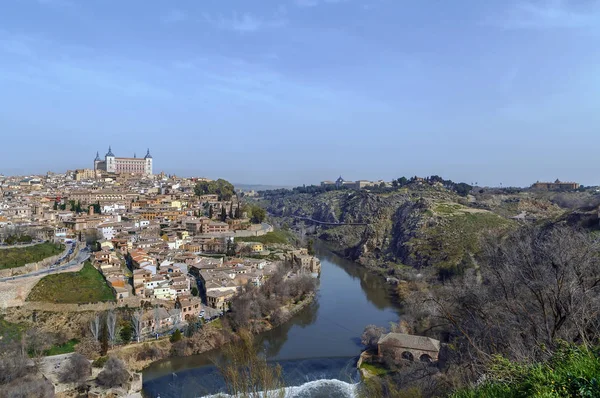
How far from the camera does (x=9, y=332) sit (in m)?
15.3

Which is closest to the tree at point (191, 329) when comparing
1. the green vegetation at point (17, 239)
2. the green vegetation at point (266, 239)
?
the green vegetation at point (17, 239)

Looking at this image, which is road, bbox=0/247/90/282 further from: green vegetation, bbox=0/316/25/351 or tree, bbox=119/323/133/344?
tree, bbox=119/323/133/344

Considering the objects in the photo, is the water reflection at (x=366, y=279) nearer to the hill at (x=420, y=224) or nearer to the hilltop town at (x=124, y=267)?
the hill at (x=420, y=224)

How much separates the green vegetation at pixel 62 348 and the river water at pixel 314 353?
309 cm

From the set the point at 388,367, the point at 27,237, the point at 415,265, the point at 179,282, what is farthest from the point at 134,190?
the point at 388,367

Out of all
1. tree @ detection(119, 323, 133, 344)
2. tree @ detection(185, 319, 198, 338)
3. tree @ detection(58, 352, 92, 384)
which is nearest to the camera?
tree @ detection(58, 352, 92, 384)

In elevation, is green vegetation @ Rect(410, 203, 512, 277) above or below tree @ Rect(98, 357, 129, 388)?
above

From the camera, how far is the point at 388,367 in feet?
50.0

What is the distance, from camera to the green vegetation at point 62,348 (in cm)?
1510

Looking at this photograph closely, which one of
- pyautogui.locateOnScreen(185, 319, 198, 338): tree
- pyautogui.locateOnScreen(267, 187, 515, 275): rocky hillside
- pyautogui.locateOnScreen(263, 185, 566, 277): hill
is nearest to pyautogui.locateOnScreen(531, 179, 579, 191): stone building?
pyautogui.locateOnScreen(263, 185, 566, 277): hill

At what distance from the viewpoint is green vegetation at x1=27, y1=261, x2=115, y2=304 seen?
17578mm

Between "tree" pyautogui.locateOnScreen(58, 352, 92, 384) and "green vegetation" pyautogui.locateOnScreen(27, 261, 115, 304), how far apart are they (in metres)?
4.69

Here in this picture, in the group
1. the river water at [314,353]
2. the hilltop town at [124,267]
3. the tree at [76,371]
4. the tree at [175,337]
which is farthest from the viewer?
the tree at [175,337]

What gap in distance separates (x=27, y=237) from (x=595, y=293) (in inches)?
1007
